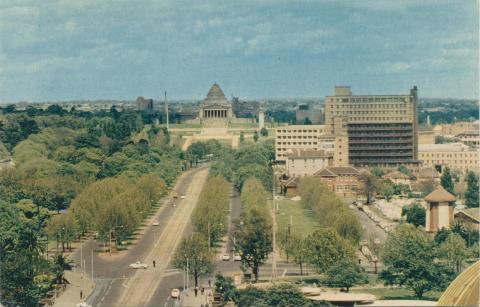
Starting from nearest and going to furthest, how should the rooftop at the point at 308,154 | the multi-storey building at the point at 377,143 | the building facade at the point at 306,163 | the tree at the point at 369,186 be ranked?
the tree at the point at 369,186 < the building facade at the point at 306,163 < the rooftop at the point at 308,154 < the multi-storey building at the point at 377,143

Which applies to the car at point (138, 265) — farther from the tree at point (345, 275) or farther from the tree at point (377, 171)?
the tree at point (377, 171)

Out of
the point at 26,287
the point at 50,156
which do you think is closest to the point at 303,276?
the point at 26,287

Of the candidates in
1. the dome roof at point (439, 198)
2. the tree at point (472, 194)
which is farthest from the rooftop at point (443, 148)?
the dome roof at point (439, 198)

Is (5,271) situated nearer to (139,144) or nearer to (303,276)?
(303,276)

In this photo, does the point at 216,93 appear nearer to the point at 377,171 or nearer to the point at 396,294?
the point at 377,171

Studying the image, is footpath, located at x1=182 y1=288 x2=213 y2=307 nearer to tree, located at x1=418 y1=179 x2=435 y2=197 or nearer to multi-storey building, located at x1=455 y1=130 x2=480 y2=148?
tree, located at x1=418 y1=179 x2=435 y2=197

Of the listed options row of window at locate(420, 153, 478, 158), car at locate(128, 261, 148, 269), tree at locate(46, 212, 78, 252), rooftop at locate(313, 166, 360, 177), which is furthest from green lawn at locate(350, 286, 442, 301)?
row of window at locate(420, 153, 478, 158)

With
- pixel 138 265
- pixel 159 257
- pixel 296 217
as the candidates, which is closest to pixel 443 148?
pixel 296 217
